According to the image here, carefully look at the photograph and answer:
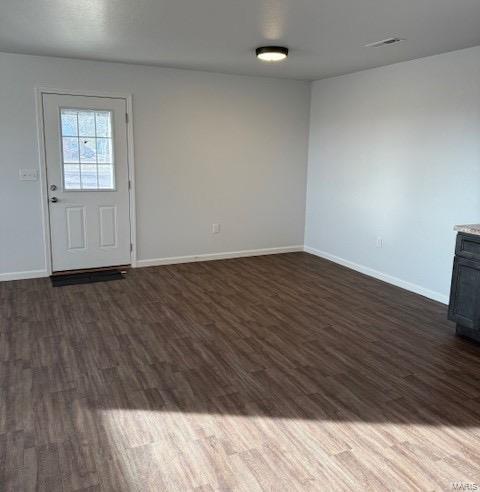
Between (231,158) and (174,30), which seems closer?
(174,30)

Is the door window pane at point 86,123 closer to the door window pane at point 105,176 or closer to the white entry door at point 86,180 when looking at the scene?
the white entry door at point 86,180

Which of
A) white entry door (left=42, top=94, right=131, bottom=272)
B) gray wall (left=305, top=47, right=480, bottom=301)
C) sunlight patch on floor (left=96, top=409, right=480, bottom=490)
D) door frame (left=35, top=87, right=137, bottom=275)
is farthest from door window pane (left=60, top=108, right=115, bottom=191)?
sunlight patch on floor (left=96, top=409, right=480, bottom=490)

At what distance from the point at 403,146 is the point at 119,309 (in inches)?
135

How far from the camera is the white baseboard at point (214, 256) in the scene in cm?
573

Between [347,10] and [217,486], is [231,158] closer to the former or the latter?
[347,10]

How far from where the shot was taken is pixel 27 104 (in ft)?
15.7

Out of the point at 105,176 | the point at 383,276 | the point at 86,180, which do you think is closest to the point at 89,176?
the point at 86,180

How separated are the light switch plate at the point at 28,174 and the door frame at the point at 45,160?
61 mm

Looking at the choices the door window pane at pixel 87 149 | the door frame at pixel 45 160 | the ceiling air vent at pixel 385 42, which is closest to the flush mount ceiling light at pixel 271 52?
the ceiling air vent at pixel 385 42

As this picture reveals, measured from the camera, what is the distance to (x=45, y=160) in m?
4.95

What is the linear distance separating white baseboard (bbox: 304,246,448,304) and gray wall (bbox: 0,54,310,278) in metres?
0.52

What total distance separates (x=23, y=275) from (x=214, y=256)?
2.36 metres

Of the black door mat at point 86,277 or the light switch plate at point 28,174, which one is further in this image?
the black door mat at point 86,277

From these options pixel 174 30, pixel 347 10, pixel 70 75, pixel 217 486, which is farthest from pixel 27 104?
pixel 217 486
